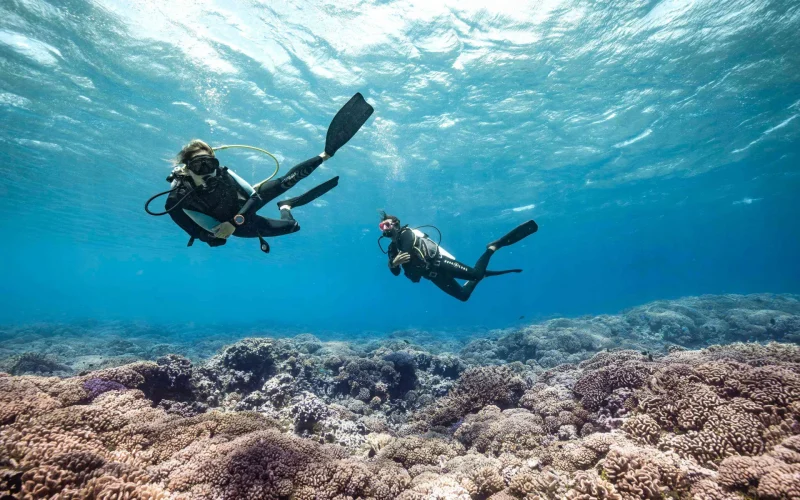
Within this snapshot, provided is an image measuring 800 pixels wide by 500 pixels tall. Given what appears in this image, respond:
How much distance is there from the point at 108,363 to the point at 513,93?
69.0 feet

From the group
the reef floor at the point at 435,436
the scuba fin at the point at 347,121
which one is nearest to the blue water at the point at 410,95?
the scuba fin at the point at 347,121

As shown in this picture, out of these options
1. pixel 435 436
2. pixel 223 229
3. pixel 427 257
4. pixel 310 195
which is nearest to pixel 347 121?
pixel 310 195

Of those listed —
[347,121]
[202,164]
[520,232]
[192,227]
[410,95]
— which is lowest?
[192,227]

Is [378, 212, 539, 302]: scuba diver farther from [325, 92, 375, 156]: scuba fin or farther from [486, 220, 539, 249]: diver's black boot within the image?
[325, 92, 375, 156]: scuba fin

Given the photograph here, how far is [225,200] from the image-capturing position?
490cm

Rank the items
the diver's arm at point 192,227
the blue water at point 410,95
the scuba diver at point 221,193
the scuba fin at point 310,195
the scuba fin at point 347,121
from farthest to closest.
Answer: the blue water at point 410,95 → the scuba fin at point 310,195 → the scuba fin at point 347,121 → the diver's arm at point 192,227 → the scuba diver at point 221,193

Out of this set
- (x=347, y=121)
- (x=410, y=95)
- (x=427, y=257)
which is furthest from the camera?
(x=410, y=95)

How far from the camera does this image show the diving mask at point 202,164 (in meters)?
4.40

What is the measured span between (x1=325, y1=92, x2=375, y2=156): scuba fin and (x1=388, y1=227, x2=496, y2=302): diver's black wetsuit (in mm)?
2904

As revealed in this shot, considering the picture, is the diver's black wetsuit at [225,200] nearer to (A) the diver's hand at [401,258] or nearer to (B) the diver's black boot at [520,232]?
(A) the diver's hand at [401,258]

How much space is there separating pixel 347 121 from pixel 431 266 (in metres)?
4.23

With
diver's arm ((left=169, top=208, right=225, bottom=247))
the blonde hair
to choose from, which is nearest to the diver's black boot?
diver's arm ((left=169, top=208, right=225, bottom=247))

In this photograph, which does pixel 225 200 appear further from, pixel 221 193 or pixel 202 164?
pixel 202 164

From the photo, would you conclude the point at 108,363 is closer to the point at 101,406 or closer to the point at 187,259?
the point at 101,406
